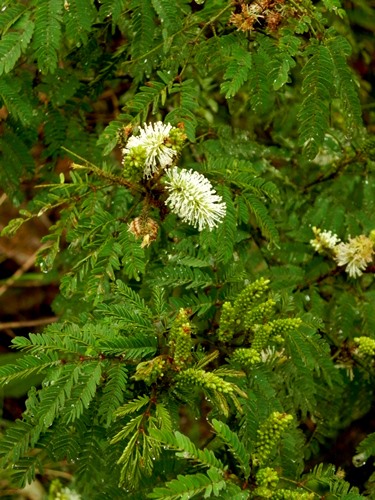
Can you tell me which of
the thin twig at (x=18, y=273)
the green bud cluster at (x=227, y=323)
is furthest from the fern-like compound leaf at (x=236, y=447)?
the thin twig at (x=18, y=273)

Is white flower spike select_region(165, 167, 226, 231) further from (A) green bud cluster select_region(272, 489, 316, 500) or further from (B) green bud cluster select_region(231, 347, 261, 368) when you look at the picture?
(A) green bud cluster select_region(272, 489, 316, 500)

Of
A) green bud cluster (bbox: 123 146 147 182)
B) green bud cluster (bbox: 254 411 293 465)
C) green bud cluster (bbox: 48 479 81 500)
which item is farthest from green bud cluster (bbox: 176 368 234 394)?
green bud cluster (bbox: 48 479 81 500)

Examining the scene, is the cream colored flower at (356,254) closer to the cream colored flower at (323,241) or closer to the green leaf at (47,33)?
the cream colored flower at (323,241)

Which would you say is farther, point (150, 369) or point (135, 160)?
point (135, 160)

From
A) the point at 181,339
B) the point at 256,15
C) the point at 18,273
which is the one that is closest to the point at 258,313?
the point at 181,339

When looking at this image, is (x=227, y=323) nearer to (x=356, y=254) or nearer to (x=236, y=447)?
(x=236, y=447)
